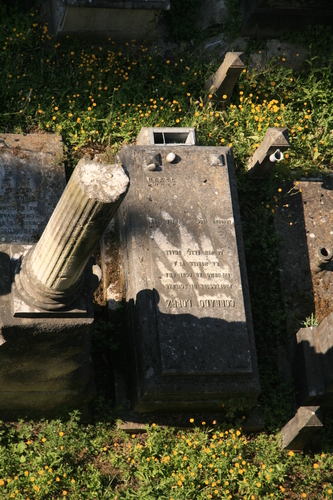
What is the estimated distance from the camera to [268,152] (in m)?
9.16

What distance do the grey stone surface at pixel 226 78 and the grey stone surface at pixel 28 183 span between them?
2114 mm

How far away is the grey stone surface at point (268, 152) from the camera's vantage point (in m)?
9.03

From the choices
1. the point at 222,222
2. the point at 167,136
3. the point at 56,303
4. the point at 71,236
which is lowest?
the point at 56,303

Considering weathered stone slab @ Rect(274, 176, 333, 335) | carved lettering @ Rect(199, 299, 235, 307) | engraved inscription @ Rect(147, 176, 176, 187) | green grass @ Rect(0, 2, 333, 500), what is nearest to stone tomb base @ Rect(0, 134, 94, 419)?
green grass @ Rect(0, 2, 333, 500)

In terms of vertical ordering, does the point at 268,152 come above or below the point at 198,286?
above

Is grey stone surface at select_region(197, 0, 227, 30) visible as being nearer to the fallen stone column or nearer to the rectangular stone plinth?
the rectangular stone plinth

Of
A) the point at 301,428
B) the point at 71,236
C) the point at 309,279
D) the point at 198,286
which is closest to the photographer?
the point at 71,236

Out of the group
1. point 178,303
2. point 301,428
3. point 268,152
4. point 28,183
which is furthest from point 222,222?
point 301,428

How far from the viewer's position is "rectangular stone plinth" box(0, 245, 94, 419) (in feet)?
21.0

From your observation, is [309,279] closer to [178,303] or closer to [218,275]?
[218,275]

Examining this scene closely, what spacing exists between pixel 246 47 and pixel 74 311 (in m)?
5.50

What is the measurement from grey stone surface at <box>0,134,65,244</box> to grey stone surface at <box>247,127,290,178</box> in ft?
7.53

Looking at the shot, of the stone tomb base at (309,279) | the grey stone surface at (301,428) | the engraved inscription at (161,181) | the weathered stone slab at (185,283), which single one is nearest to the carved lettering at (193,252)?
the weathered stone slab at (185,283)

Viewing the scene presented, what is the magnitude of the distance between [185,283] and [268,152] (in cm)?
216
